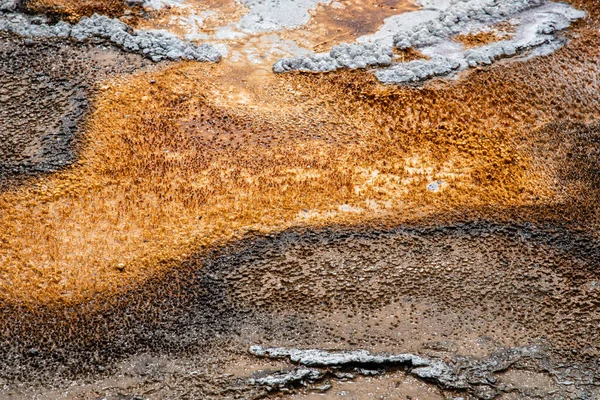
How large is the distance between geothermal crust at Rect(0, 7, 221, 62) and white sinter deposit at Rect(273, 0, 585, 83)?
120 centimetres

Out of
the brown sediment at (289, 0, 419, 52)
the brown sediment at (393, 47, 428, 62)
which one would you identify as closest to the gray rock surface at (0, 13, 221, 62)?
the brown sediment at (289, 0, 419, 52)

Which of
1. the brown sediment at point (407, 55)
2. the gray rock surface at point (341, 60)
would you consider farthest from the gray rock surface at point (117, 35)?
the brown sediment at point (407, 55)

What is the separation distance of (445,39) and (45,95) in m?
5.25

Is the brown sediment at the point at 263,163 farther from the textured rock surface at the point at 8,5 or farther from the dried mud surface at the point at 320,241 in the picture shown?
the textured rock surface at the point at 8,5

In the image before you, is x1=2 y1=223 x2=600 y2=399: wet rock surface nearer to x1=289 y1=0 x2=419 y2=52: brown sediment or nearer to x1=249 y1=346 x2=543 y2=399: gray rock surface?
x1=249 y1=346 x2=543 y2=399: gray rock surface

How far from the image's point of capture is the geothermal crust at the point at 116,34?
7750 millimetres

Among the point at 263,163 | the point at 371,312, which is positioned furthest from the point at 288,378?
the point at 263,163

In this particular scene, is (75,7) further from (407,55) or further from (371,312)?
(371,312)

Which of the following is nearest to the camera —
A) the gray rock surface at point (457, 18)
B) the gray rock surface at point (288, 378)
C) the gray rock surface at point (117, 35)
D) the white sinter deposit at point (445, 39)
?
the gray rock surface at point (288, 378)

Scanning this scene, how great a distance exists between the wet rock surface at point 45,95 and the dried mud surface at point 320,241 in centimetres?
2

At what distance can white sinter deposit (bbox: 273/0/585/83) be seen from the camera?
25.0 ft

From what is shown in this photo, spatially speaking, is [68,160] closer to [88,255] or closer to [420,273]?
[88,255]

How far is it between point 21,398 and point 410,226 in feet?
12.5

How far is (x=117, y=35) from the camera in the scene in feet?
25.8
